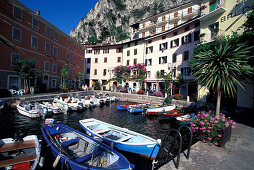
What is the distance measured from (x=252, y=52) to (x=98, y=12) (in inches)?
4741

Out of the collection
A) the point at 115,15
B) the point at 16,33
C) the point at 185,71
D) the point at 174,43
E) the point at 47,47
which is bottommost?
the point at 185,71

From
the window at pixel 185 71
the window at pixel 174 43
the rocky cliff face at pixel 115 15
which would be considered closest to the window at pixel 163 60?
the window at pixel 174 43

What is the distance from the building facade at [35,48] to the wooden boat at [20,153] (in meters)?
11.3

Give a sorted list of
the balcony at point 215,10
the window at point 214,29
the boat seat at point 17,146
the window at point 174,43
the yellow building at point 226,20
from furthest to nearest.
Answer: the window at point 174,43 → the window at point 214,29 → the balcony at point 215,10 → the yellow building at point 226,20 → the boat seat at point 17,146

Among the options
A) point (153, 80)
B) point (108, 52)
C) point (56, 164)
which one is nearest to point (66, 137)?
point (56, 164)

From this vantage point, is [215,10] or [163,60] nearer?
[215,10]

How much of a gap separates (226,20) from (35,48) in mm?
32265

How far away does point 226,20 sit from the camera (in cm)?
1852

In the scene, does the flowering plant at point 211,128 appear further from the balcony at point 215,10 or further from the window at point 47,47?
the window at point 47,47

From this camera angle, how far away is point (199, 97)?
21906 millimetres

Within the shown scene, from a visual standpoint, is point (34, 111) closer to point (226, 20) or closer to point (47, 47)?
point (47, 47)

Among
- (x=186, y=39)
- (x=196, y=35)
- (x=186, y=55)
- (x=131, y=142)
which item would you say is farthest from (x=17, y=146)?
(x=186, y=39)

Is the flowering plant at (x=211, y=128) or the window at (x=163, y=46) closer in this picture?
the flowering plant at (x=211, y=128)

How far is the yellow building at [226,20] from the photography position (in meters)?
16.3
